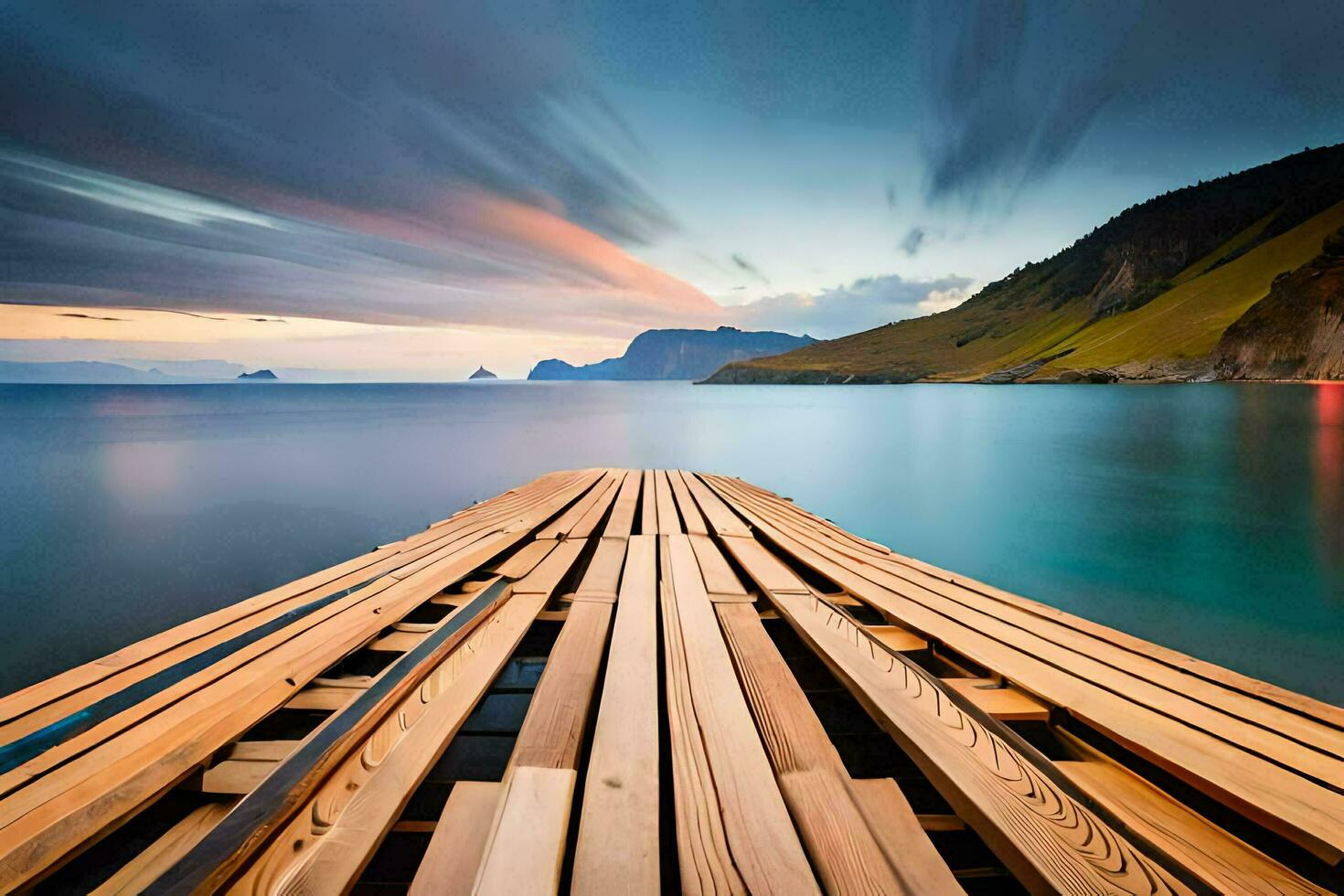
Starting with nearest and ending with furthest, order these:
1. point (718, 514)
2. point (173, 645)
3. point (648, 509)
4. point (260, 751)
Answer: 1. point (260, 751)
2. point (173, 645)
3. point (718, 514)
4. point (648, 509)

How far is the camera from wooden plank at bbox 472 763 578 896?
1113 millimetres

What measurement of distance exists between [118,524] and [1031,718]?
1414 cm

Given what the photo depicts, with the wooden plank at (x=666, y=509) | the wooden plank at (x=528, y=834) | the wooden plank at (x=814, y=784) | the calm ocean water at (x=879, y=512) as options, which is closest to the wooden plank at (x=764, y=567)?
the wooden plank at (x=666, y=509)

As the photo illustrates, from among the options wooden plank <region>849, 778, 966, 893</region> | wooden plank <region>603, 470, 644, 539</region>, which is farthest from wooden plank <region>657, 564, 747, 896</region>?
wooden plank <region>603, 470, 644, 539</region>

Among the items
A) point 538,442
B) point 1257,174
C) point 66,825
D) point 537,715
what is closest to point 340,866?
point 537,715

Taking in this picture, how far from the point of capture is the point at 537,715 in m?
1.74

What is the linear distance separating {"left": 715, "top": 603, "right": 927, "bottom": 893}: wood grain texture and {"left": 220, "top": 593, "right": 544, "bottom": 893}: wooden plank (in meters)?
0.97

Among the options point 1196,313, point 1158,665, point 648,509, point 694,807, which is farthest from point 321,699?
point 1196,313

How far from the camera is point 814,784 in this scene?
1.45 metres

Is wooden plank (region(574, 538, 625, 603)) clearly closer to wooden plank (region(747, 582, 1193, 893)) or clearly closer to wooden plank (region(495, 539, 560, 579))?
wooden plank (region(495, 539, 560, 579))

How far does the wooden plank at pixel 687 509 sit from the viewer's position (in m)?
4.99

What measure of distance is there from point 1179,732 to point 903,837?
126 cm

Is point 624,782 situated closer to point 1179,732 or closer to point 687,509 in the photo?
point 1179,732

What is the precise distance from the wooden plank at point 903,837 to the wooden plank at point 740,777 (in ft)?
0.70
